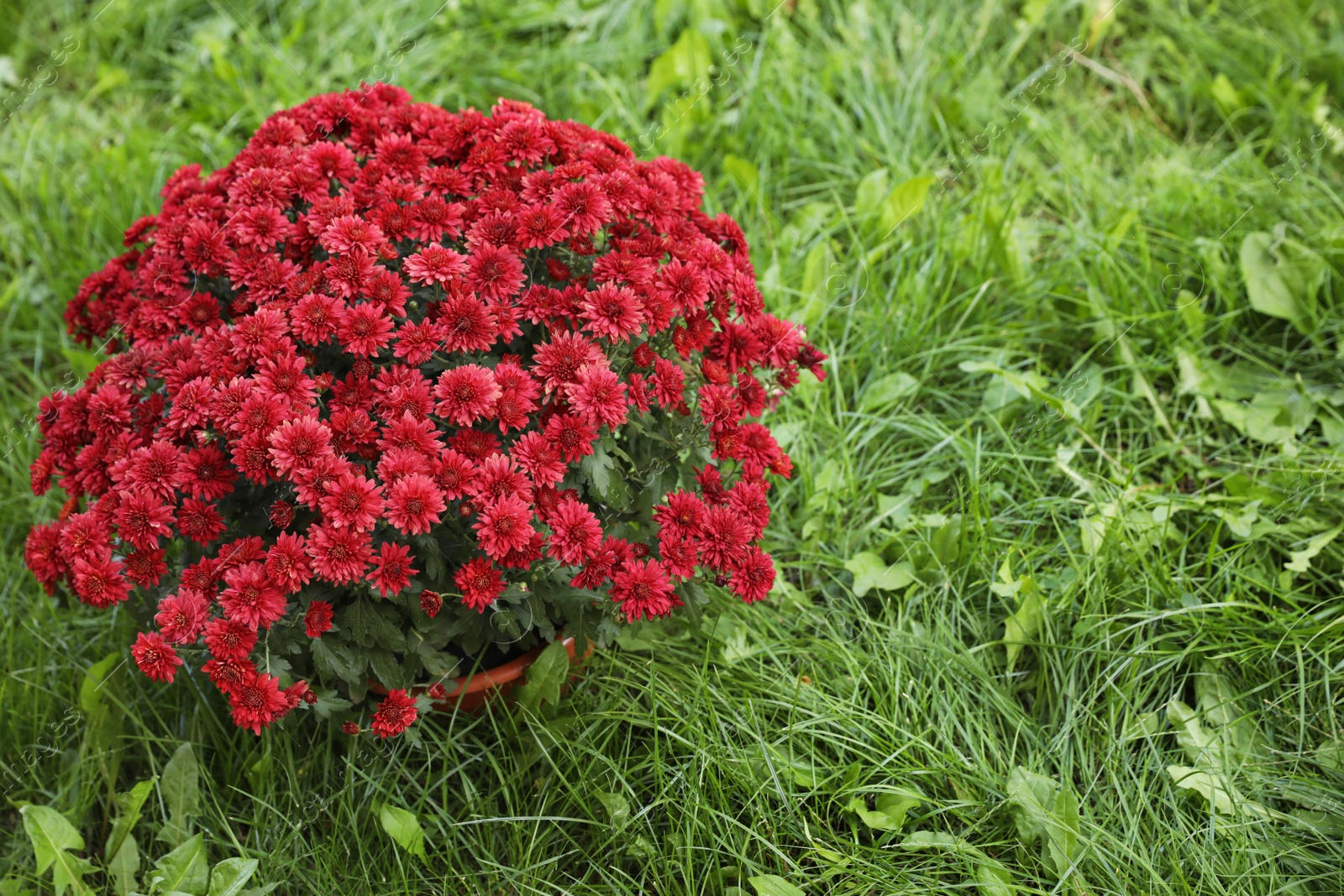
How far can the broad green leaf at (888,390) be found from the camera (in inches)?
94.3

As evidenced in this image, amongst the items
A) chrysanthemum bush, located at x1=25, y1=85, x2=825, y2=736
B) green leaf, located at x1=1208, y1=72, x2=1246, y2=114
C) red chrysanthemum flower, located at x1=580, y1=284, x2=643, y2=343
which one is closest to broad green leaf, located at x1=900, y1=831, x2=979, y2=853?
chrysanthemum bush, located at x1=25, y1=85, x2=825, y2=736

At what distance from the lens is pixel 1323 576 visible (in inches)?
80.0

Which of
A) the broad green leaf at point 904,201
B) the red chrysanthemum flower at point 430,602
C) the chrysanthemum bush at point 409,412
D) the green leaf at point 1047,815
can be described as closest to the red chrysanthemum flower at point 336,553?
the chrysanthemum bush at point 409,412

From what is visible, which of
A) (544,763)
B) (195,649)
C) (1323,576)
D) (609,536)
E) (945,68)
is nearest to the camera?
(195,649)

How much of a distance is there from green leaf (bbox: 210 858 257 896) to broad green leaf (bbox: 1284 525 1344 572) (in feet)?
6.42

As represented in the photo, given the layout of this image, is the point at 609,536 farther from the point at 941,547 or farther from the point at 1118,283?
the point at 1118,283

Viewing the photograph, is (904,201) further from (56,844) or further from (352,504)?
(56,844)

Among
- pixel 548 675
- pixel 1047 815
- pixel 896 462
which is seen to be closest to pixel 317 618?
pixel 548 675

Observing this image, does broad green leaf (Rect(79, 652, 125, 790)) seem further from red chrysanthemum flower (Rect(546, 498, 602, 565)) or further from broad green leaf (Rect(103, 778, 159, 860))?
red chrysanthemum flower (Rect(546, 498, 602, 565))

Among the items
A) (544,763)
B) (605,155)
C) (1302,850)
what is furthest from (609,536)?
(1302,850)

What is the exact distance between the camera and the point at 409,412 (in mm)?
1527

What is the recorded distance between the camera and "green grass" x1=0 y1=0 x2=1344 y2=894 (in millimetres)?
1794

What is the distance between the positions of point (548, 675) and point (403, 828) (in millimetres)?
339

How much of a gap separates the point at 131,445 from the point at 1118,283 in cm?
216
